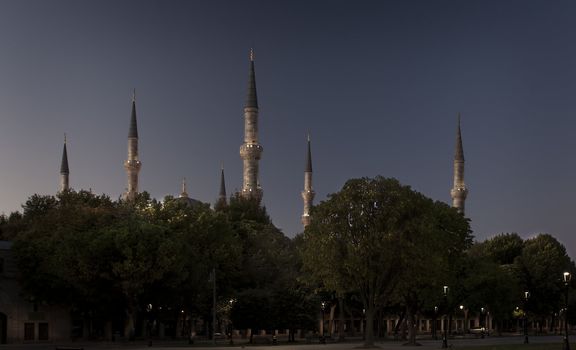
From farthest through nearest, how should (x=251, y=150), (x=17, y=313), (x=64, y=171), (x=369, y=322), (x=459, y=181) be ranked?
(x=459, y=181)
(x=64, y=171)
(x=251, y=150)
(x=17, y=313)
(x=369, y=322)

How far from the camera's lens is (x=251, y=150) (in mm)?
137250

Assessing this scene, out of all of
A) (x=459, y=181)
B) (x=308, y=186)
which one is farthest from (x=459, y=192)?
(x=308, y=186)

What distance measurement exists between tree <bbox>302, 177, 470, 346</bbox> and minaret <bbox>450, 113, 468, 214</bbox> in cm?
10495

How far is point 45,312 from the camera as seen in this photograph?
8062 centimetres

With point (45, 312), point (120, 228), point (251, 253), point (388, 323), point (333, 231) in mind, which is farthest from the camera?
point (388, 323)

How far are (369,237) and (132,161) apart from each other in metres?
91.6

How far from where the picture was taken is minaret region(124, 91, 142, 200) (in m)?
139

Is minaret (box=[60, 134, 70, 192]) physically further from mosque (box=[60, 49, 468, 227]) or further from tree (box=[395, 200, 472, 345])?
tree (box=[395, 200, 472, 345])

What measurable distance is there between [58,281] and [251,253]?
90.9 ft

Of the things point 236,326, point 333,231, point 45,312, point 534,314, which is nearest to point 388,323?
point 534,314

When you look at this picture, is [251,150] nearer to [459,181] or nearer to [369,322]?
[459,181]

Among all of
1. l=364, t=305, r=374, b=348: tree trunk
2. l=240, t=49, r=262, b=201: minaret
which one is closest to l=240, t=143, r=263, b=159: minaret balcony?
l=240, t=49, r=262, b=201: minaret

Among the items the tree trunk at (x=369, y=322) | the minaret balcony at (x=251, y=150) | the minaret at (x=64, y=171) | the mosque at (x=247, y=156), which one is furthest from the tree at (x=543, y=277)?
the minaret at (x=64, y=171)

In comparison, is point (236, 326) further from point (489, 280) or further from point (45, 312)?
point (489, 280)
